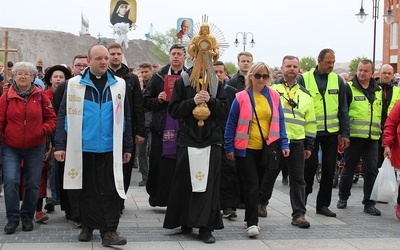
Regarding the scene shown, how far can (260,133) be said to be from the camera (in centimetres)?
752

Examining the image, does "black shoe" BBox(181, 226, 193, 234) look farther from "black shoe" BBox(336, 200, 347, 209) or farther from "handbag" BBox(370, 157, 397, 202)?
"black shoe" BBox(336, 200, 347, 209)

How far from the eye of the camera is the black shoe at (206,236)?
7.10m

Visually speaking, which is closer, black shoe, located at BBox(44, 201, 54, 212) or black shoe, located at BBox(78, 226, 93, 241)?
black shoe, located at BBox(78, 226, 93, 241)

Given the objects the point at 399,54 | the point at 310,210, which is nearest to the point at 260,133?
the point at 310,210

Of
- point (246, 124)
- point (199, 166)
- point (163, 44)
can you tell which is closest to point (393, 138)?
point (246, 124)

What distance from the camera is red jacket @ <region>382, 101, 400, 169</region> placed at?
8.85 m

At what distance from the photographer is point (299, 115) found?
821 centimetres

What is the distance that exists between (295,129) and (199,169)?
60.8 inches

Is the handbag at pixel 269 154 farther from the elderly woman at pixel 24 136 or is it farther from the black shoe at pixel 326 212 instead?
the elderly woman at pixel 24 136

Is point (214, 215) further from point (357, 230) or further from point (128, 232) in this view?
point (357, 230)

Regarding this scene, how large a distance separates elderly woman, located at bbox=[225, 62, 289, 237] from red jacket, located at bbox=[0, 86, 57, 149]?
2.08m

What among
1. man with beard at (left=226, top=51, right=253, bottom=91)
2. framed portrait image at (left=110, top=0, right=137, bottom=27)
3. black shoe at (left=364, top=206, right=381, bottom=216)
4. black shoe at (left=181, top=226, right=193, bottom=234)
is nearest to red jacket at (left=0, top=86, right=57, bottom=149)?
black shoe at (left=181, top=226, right=193, bottom=234)

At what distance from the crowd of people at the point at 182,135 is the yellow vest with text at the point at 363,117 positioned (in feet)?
0.04

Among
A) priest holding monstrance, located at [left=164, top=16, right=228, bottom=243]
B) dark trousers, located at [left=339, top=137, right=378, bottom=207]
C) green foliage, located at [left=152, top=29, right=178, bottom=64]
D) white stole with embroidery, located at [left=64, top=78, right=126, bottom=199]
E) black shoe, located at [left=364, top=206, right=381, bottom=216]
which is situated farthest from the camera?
green foliage, located at [left=152, top=29, right=178, bottom=64]
